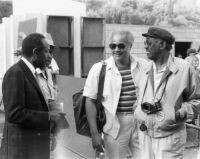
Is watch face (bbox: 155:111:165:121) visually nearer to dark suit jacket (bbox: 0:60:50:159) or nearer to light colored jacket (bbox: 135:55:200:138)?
light colored jacket (bbox: 135:55:200:138)

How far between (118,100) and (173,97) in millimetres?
Result: 551

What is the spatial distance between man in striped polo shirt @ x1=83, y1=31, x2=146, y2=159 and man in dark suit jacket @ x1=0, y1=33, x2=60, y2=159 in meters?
0.51

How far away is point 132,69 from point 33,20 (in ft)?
12.7

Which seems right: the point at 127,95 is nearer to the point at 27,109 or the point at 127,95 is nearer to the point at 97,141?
the point at 97,141

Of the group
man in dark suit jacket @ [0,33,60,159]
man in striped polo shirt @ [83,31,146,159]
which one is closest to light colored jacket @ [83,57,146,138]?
man in striped polo shirt @ [83,31,146,159]

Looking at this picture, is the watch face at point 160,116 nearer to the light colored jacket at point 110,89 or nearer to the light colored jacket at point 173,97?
the light colored jacket at point 173,97

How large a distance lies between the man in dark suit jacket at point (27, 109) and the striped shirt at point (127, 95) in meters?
0.61

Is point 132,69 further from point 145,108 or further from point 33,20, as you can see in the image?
point 33,20

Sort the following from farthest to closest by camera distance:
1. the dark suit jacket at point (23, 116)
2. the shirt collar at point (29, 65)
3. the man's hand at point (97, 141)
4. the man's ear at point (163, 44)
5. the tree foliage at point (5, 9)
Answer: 1. the tree foliage at point (5, 9)
2. the man's hand at point (97, 141)
3. the man's ear at point (163, 44)
4. the shirt collar at point (29, 65)
5. the dark suit jacket at point (23, 116)

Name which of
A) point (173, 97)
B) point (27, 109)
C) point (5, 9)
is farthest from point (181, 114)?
point (5, 9)

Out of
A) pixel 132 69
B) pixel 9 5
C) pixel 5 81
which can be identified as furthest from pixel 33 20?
pixel 9 5

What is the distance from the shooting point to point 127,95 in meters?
2.94

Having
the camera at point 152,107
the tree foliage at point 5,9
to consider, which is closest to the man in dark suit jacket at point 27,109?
the camera at point 152,107

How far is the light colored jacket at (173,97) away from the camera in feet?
8.12
